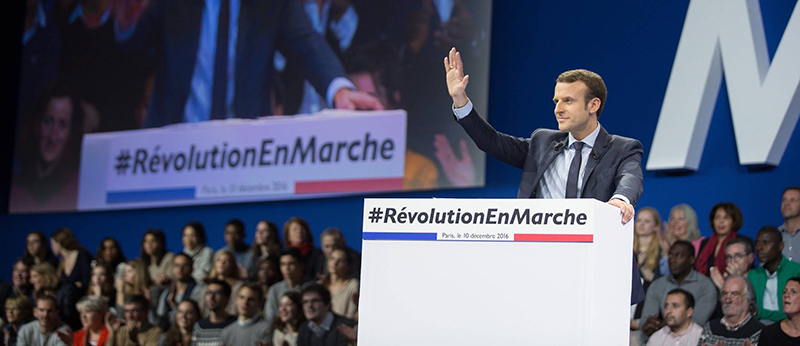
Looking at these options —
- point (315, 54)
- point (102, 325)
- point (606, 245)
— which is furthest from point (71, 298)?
point (606, 245)

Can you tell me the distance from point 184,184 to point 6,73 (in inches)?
114

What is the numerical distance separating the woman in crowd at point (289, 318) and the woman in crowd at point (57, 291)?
6.96ft

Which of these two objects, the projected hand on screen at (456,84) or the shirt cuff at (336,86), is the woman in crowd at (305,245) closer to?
the shirt cuff at (336,86)

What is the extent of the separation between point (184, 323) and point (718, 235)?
373cm

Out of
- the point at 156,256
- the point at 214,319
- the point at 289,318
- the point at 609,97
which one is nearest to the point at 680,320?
the point at 609,97

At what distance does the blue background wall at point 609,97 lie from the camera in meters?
5.88

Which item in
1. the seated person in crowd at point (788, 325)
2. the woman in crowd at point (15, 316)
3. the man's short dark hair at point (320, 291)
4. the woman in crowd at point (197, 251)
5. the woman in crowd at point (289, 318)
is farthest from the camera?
the woman in crowd at point (15, 316)

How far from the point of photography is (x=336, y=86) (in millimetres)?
7477

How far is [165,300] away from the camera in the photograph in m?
7.02

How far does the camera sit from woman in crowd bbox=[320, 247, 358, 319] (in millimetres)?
6082

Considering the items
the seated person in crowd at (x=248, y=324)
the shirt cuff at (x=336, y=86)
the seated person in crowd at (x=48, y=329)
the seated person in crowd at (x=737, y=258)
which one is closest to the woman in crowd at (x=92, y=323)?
the seated person in crowd at (x=48, y=329)

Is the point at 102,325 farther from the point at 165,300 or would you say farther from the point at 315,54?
the point at 315,54

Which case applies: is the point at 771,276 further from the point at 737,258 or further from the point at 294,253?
the point at 294,253

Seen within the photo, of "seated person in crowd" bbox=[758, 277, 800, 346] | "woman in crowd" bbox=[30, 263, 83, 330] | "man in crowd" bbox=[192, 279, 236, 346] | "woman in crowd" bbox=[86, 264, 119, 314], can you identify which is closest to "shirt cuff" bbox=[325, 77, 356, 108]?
"man in crowd" bbox=[192, 279, 236, 346]
